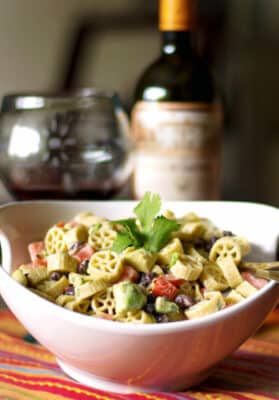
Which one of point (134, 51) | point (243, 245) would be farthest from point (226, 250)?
point (134, 51)

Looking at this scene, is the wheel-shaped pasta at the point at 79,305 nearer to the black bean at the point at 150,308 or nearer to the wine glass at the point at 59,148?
the black bean at the point at 150,308

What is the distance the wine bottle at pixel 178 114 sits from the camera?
129cm

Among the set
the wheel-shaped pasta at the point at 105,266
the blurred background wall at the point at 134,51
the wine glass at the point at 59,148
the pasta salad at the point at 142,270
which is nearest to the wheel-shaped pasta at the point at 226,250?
the pasta salad at the point at 142,270

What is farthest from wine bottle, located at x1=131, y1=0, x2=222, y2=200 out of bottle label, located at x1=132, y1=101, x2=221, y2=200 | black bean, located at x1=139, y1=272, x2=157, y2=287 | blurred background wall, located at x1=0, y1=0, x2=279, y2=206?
black bean, located at x1=139, y1=272, x2=157, y2=287

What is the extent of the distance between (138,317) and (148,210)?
0.46 feet

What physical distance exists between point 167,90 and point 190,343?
0.74 meters

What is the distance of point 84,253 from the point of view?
0.74 metres

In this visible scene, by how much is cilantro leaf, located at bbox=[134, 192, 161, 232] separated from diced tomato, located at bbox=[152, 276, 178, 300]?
83mm

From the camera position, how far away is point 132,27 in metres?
1.73

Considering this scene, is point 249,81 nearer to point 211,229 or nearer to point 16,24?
point 16,24

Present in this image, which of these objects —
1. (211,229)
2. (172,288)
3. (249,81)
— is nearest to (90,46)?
(249,81)

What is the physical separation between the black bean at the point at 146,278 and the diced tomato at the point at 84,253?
0.21ft

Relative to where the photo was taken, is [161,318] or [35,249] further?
[35,249]

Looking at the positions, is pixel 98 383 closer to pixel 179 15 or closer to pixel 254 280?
pixel 254 280
